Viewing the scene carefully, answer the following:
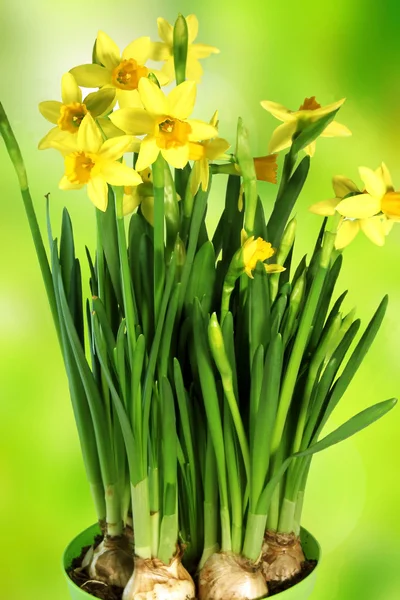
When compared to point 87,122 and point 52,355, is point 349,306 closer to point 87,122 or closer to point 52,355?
point 52,355

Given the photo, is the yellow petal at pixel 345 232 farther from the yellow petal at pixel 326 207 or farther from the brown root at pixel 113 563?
the brown root at pixel 113 563

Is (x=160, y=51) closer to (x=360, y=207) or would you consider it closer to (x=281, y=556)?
(x=360, y=207)

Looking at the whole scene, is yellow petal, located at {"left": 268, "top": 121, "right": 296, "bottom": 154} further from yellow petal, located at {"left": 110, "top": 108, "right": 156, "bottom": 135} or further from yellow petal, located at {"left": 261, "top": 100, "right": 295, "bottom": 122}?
yellow petal, located at {"left": 110, "top": 108, "right": 156, "bottom": 135}

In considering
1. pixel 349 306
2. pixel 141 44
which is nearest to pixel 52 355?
pixel 349 306

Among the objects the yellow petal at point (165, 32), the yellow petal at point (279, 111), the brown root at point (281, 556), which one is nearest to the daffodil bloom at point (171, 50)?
the yellow petal at point (165, 32)

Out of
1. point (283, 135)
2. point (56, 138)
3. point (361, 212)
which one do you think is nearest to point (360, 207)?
point (361, 212)
